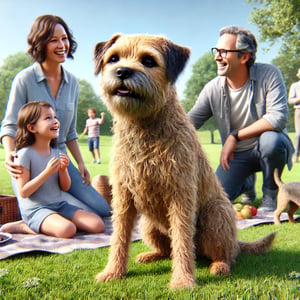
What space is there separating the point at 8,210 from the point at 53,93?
1.69 meters

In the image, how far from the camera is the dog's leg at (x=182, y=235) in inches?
92.7

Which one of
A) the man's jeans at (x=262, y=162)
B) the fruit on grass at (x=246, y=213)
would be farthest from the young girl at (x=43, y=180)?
the man's jeans at (x=262, y=162)

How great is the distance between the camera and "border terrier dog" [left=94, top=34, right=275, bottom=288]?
2.23m

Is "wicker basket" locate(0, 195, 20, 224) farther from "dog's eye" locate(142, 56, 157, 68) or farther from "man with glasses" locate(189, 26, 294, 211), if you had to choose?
"dog's eye" locate(142, 56, 157, 68)

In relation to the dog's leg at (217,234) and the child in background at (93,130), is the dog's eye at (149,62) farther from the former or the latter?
the child in background at (93,130)

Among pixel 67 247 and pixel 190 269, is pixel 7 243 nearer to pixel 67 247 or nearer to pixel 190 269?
pixel 67 247

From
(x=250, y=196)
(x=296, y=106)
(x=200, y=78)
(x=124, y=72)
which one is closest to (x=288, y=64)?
(x=200, y=78)

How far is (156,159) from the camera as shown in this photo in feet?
7.78

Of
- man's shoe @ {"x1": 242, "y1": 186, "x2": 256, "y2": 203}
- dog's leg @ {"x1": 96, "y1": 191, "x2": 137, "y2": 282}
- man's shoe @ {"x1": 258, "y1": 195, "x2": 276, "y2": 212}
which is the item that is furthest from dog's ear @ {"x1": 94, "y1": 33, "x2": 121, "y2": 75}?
man's shoe @ {"x1": 242, "y1": 186, "x2": 256, "y2": 203}

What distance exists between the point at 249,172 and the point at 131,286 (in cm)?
350

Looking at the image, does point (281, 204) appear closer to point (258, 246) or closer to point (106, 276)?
point (258, 246)

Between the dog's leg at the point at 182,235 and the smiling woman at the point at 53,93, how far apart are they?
216 centimetres

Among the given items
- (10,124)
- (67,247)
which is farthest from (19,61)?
(67,247)

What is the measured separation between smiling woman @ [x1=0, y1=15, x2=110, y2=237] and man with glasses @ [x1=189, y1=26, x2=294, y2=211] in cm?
178
